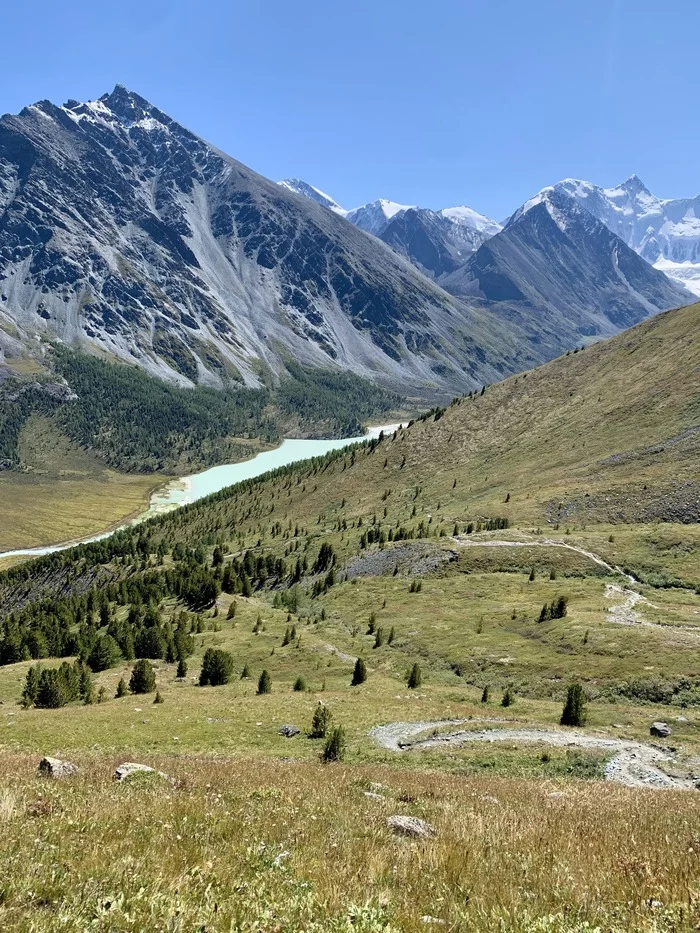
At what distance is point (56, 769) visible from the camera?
15.3 meters

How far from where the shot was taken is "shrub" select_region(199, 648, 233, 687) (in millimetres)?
51656

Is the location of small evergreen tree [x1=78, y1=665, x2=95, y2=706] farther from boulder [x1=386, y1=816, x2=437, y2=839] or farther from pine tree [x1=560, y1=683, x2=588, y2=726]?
boulder [x1=386, y1=816, x2=437, y2=839]

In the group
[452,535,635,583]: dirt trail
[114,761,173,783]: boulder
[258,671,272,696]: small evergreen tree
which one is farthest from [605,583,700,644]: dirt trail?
[114,761,173,783]: boulder

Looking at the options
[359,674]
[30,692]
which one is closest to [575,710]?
[359,674]

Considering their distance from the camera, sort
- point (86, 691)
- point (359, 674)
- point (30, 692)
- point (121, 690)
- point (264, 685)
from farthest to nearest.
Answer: point (121, 690) → point (86, 691) → point (30, 692) → point (359, 674) → point (264, 685)

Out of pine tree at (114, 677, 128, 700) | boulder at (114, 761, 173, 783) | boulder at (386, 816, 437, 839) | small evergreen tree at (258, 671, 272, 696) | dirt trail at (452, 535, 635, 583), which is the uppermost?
dirt trail at (452, 535, 635, 583)

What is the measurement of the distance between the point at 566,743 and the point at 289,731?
15008mm

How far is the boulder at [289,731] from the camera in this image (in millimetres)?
32844

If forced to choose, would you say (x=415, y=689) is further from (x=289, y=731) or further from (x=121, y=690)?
(x=121, y=690)

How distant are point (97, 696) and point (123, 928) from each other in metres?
49.0

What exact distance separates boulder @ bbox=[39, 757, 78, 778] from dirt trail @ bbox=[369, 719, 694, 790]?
17834 mm

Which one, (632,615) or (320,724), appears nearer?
(320,724)

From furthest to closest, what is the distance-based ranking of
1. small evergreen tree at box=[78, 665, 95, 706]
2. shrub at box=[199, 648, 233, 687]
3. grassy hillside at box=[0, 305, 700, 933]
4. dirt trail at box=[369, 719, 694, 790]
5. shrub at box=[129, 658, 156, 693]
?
1. shrub at box=[199, 648, 233, 687]
2. shrub at box=[129, 658, 156, 693]
3. small evergreen tree at box=[78, 665, 95, 706]
4. dirt trail at box=[369, 719, 694, 790]
5. grassy hillside at box=[0, 305, 700, 933]

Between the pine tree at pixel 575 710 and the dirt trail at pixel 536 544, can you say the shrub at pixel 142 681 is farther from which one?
the dirt trail at pixel 536 544
